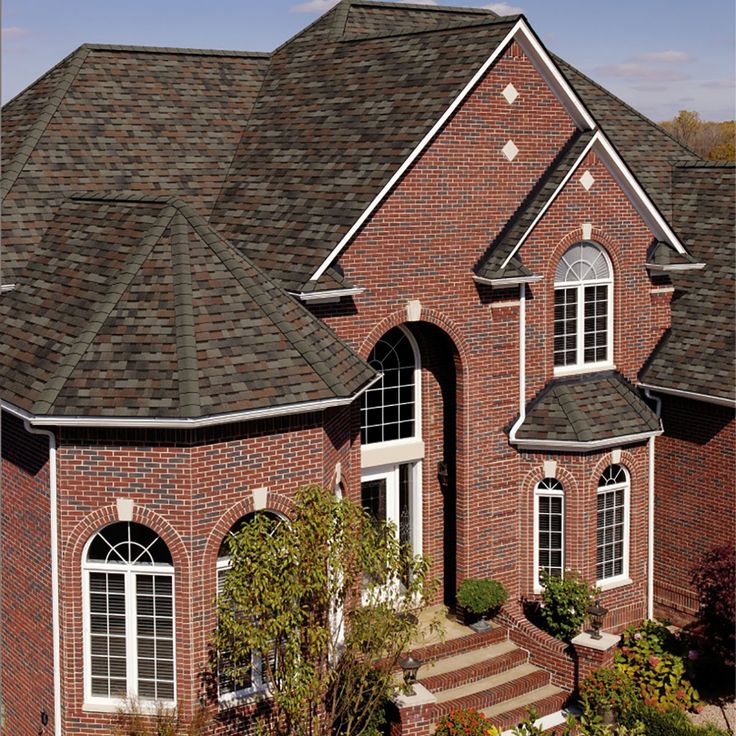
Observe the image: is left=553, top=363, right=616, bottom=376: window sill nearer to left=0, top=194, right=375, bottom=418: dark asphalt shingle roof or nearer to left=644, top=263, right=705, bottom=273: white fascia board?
left=644, top=263, right=705, bottom=273: white fascia board

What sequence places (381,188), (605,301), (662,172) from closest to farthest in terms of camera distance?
(381,188) → (605,301) → (662,172)

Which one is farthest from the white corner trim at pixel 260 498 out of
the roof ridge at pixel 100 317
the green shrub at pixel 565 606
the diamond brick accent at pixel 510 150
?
the diamond brick accent at pixel 510 150

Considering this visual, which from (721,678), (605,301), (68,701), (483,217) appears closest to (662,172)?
(605,301)

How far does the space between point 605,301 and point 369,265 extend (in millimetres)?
5822

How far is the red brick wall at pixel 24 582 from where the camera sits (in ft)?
57.4

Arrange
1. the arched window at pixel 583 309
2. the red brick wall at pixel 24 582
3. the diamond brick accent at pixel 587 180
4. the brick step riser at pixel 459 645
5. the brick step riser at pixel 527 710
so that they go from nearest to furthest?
the red brick wall at pixel 24 582 → the brick step riser at pixel 527 710 → the brick step riser at pixel 459 645 → the diamond brick accent at pixel 587 180 → the arched window at pixel 583 309

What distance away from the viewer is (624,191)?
23391 mm

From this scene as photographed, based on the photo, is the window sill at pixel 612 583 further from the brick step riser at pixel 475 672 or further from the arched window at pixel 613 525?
the brick step riser at pixel 475 672

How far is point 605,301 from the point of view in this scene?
78.3ft

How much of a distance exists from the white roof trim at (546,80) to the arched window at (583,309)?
106 inches

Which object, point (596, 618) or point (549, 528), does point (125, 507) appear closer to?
point (596, 618)

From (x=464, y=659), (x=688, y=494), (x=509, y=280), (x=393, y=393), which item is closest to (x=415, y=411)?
(x=393, y=393)

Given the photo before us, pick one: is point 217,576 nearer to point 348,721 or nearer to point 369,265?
point 348,721

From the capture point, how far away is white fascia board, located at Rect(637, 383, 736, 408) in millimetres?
22562
